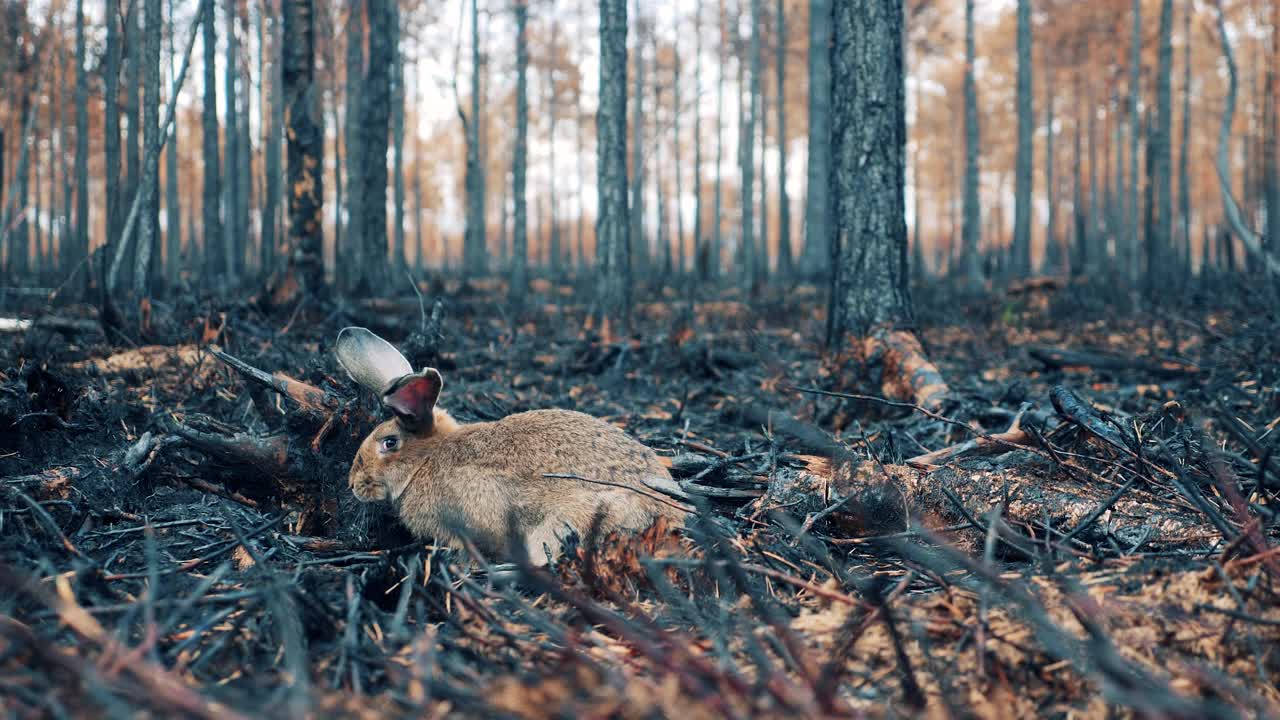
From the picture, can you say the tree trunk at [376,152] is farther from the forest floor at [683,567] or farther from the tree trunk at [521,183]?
the forest floor at [683,567]

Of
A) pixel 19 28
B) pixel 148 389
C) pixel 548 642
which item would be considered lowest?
pixel 548 642

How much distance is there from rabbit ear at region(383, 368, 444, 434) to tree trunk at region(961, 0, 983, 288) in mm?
14458

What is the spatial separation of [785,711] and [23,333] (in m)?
5.55

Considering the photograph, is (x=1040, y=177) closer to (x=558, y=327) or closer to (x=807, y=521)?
(x=558, y=327)

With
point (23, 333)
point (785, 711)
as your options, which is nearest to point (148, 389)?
point (23, 333)

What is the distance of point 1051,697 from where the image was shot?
1.62 m

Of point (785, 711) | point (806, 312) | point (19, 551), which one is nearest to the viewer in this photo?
point (785, 711)

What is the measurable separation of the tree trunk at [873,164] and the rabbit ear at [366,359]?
10.6 ft

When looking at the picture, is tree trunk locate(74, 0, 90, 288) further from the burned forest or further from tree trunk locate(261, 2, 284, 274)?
the burned forest

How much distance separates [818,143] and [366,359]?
1724 cm

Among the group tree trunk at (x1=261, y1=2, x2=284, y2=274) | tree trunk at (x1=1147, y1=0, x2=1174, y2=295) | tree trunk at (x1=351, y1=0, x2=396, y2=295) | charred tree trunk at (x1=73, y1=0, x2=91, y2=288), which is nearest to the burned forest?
tree trunk at (x1=351, y1=0, x2=396, y2=295)

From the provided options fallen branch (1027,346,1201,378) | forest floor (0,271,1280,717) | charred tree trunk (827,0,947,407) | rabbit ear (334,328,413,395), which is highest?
charred tree trunk (827,0,947,407)

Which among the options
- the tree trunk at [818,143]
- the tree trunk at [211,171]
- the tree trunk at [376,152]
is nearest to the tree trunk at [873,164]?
the tree trunk at [376,152]

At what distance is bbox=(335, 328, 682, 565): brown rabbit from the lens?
2600mm
